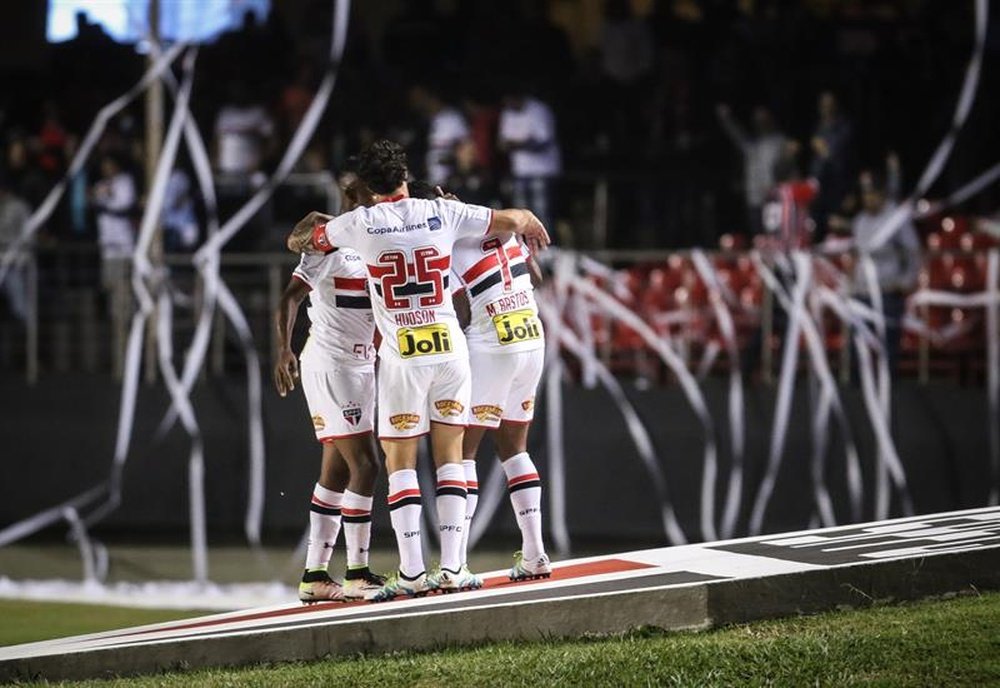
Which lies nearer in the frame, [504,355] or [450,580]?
[450,580]

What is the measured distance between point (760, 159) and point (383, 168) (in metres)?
8.09

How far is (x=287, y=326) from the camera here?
857 cm

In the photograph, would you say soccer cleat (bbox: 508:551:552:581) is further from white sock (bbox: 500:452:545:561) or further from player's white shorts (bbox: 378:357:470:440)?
player's white shorts (bbox: 378:357:470:440)

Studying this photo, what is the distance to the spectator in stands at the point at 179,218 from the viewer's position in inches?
625

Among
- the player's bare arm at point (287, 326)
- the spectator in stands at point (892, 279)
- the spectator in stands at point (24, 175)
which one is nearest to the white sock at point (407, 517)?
the player's bare arm at point (287, 326)

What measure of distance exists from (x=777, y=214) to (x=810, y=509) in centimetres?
265

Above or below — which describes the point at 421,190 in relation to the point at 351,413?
above

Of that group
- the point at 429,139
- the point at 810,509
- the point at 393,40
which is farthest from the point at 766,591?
the point at 393,40

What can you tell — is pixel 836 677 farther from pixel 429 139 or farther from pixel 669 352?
pixel 429 139

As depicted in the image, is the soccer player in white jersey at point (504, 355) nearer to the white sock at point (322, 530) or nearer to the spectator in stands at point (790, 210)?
the white sock at point (322, 530)

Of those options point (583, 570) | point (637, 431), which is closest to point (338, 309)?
point (583, 570)

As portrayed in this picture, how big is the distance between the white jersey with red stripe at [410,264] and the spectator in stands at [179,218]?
8.20 m

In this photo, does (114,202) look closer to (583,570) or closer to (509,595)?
(583,570)

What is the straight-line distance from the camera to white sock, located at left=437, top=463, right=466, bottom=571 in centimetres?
800
